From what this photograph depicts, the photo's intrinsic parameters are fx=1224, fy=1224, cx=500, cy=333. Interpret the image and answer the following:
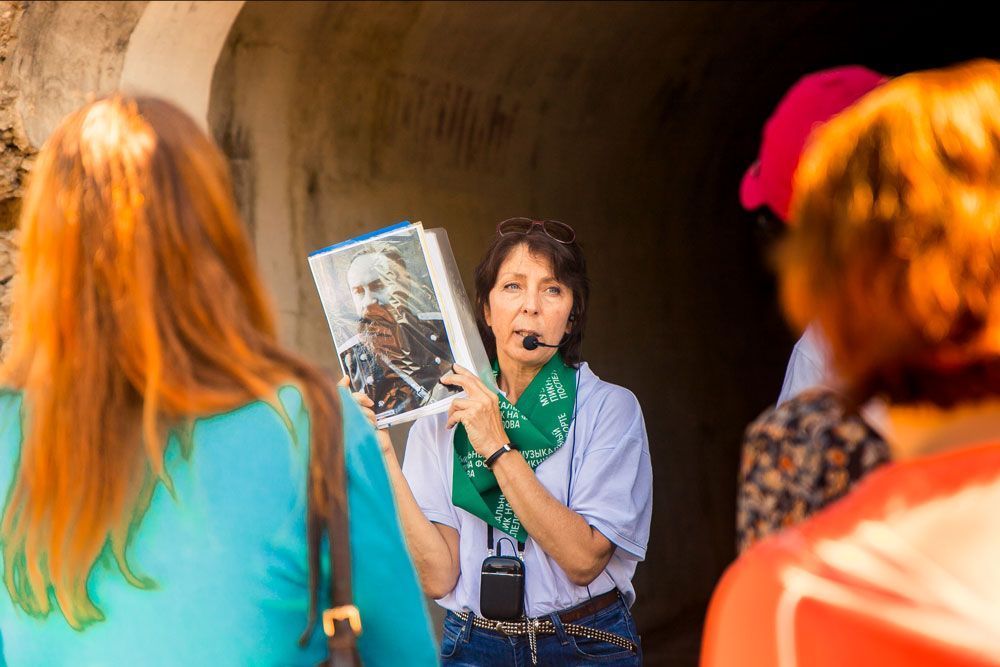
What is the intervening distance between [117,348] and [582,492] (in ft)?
5.24

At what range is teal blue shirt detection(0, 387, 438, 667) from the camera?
143cm

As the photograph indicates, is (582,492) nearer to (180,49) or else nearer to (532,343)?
(532,343)

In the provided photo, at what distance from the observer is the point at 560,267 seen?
3088 mm

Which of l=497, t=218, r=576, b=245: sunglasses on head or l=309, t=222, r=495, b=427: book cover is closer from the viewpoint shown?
l=309, t=222, r=495, b=427: book cover

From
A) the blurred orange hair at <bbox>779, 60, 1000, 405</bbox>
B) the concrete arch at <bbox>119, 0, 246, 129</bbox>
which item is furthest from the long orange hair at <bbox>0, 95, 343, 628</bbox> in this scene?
the concrete arch at <bbox>119, 0, 246, 129</bbox>

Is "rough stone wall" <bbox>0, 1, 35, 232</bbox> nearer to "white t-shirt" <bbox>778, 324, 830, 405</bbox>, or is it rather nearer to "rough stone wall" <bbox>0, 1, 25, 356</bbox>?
"rough stone wall" <bbox>0, 1, 25, 356</bbox>

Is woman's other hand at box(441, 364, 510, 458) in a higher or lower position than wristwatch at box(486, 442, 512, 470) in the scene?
higher

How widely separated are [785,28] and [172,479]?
19.9 ft

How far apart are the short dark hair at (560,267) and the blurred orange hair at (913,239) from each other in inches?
72.2

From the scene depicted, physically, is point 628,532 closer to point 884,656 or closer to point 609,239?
point 884,656

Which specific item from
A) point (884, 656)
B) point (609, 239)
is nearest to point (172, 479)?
point (884, 656)

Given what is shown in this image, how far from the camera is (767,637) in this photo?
1076mm

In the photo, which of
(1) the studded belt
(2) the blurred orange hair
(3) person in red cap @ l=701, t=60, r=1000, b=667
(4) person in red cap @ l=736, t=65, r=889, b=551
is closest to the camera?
(3) person in red cap @ l=701, t=60, r=1000, b=667

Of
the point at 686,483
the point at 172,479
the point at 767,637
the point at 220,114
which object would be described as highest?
the point at 220,114
